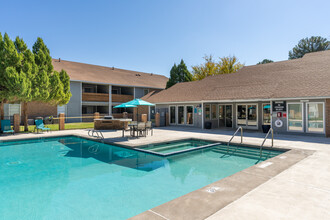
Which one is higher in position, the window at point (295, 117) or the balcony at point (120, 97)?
the balcony at point (120, 97)

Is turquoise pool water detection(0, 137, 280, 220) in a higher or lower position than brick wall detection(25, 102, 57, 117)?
lower

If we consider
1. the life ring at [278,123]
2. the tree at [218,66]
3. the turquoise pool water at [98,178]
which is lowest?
the turquoise pool water at [98,178]

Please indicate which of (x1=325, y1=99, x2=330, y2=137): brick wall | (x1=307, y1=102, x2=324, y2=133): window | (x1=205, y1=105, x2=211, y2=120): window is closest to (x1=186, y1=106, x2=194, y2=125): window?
(x1=205, y1=105, x2=211, y2=120): window

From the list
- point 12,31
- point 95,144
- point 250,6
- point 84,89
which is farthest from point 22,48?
point 250,6

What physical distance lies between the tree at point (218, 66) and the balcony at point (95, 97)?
20.4 meters

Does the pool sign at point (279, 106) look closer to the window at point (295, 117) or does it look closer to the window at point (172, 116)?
the window at point (295, 117)

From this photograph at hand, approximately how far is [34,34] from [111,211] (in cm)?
1754

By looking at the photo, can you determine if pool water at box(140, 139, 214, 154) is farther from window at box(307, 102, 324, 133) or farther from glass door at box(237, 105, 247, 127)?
glass door at box(237, 105, 247, 127)

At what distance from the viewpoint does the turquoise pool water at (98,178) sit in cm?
469

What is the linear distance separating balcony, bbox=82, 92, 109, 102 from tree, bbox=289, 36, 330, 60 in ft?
155

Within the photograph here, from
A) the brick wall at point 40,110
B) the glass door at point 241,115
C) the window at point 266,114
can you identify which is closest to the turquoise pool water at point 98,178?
the window at point 266,114

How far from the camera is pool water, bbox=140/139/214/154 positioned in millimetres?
10443

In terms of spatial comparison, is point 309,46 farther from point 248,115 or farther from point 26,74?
point 26,74

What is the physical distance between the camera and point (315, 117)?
535 inches
